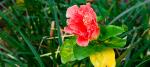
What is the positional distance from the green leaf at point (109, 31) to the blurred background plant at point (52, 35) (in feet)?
0.27

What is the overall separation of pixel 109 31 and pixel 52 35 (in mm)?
333

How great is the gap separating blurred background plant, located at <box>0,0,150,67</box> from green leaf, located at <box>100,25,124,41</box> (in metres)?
0.08

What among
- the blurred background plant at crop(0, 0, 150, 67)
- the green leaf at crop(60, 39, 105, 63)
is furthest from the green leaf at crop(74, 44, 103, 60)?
the blurred background plant at crop(0, 0, 150, 67)

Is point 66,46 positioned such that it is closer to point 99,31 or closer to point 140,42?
point 99,31

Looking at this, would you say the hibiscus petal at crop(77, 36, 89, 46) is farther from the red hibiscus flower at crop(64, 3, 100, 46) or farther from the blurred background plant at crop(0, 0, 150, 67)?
the blurred background plant at crop(0, 0, 150, 67)

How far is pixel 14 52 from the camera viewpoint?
58.7 inches

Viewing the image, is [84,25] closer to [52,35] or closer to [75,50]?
[75,50]

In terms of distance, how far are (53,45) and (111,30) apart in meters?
0.33

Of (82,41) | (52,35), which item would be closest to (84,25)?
(82,41)

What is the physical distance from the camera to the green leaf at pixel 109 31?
4.00 ft

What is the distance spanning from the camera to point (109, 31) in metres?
1.23

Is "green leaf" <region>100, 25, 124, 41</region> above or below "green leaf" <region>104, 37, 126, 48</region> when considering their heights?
above

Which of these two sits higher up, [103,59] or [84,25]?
[84,25]

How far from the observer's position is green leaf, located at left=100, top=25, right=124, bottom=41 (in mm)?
1219
